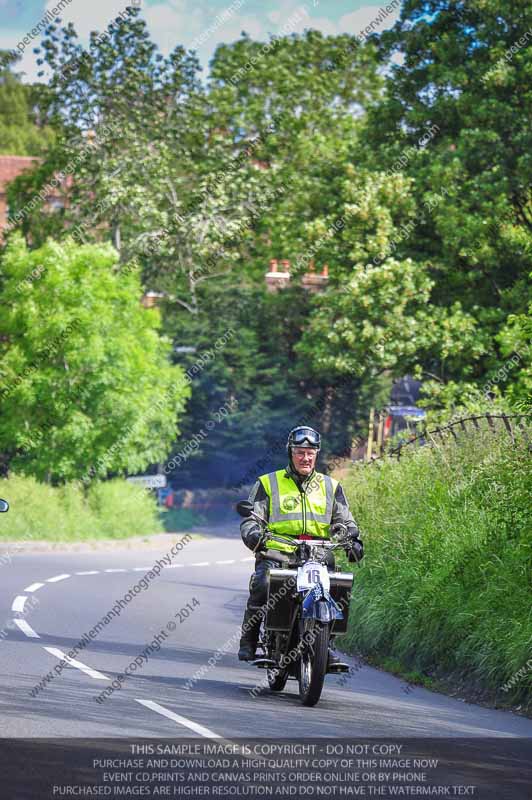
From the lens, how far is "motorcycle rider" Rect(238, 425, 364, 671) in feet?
37.8

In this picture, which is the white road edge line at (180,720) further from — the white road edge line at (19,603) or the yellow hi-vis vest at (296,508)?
the white road edge line at (19,603)

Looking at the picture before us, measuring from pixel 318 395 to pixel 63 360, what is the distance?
15.0 metres

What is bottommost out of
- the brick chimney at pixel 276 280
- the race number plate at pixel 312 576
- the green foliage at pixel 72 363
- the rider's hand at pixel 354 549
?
the race number plate at pixel 312 576

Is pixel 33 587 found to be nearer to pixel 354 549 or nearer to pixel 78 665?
pixel 78 665

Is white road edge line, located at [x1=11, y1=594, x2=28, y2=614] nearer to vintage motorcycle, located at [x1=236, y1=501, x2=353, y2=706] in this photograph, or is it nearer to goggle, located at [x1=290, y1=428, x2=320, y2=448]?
vintage motorcycle, located at [x1=236, y1=501, x2=353, y2=706]

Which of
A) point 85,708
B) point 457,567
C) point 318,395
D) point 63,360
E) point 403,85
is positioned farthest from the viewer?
point 318,395

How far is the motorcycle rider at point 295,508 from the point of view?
1152cm

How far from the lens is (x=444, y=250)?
35.8 meters

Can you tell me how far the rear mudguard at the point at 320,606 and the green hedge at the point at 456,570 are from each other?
1.81 meters

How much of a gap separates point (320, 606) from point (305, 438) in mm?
1361

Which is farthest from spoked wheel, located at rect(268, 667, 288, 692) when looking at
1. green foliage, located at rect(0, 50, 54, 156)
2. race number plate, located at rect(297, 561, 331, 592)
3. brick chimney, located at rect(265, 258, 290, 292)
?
green foliage, located at rect(0, 50, 54, 156)

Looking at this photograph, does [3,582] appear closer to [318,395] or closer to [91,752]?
[91,752]

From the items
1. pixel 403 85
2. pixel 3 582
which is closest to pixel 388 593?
pixel 3 582

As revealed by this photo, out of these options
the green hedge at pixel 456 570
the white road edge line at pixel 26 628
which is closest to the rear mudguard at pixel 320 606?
the green hedge at pixel 456 570
